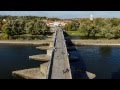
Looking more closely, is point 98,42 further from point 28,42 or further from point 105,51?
point 28,42

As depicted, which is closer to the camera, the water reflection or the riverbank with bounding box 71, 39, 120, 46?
the water reflection

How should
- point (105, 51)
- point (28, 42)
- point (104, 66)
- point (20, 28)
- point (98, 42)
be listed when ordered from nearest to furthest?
point (104, 66)
point (105, 51)
point (98, 42)
point (28, 42)
point (20, 28)

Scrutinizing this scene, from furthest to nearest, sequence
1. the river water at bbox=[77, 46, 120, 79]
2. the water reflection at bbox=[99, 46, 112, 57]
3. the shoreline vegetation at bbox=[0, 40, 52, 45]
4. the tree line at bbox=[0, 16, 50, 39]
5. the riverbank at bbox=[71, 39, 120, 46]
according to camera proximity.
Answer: the tree line at bbox=[0, 16, 50, 39] < the shoreline vegetation at bbox=[0, 40, 52, 45] < the riverbank at bbox=[71, 39, 120, 46] < the water reflection at bbox=[99, 46, 112, 57] < the river water at bbox=[77, 46, 120, 79]

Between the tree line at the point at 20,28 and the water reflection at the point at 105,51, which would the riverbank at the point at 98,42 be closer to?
the water reflection at the point at 105,51

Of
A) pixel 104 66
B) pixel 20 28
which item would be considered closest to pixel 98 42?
pixel 20 28

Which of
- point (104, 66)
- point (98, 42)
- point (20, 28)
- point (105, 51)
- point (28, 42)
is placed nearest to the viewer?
point (104, 66)

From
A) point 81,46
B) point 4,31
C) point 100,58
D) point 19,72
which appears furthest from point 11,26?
point 19,72

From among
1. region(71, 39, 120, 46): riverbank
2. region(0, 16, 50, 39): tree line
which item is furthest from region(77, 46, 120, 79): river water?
region(0, 16, 50, 39): tree line

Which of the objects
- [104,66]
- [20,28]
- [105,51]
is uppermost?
[20,28]

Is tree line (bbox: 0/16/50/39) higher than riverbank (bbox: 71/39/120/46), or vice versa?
tree line (bbox: 0/16/50/39)

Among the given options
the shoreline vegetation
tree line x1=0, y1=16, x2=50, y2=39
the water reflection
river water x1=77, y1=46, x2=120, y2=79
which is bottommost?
the water reflection

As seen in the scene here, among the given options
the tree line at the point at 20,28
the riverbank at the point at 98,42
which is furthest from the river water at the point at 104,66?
the tree line at the point at 20,28

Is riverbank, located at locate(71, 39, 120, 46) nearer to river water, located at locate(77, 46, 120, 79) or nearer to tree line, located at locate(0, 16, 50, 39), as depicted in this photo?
tree line, located at locate(0, 16, 50, 39)

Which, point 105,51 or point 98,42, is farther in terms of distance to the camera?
point 98,42
